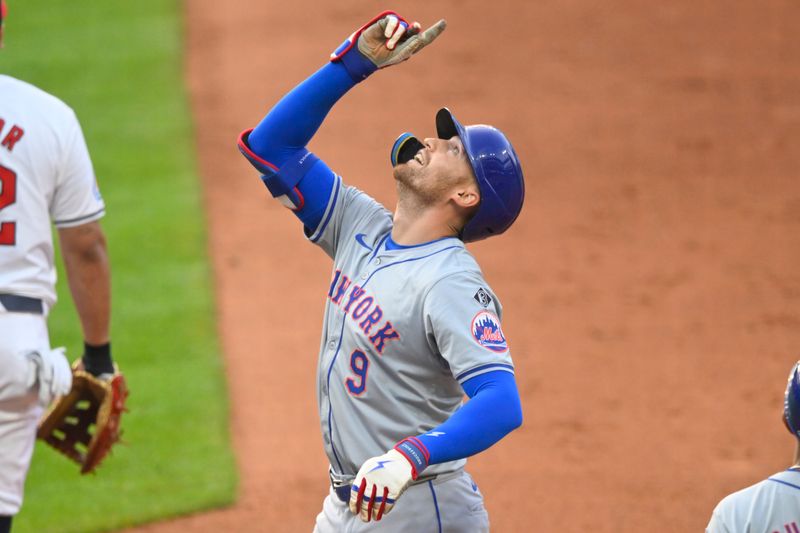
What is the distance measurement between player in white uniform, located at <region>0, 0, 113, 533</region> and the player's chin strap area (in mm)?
567

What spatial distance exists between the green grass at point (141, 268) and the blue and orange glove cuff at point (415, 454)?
3.15 m

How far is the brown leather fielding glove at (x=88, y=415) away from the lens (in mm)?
4215

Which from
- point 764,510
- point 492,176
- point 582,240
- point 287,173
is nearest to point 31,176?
point 287,173

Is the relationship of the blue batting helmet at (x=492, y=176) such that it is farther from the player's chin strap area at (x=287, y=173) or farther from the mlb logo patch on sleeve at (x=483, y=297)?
the player's chin strap area at (x=287, y=173)

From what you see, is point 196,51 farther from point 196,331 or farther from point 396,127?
point 196,331

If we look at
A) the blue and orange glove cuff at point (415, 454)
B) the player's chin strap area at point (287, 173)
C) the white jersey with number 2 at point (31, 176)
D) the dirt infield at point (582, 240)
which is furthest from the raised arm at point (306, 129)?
the dirt infield at point (582, 240)

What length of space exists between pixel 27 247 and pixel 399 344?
119cm

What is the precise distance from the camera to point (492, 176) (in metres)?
3.46

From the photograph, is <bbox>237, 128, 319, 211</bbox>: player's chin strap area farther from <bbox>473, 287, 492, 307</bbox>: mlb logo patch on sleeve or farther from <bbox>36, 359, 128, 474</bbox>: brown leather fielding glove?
<bbox>36, 359, 128, 474</bbox>: brown leather fielding glove

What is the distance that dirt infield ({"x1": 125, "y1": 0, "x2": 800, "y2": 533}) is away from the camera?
6117mm

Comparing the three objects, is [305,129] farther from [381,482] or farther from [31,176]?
[381,482]

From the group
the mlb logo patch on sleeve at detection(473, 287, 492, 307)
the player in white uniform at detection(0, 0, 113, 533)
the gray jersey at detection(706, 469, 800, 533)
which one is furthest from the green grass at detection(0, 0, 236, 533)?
the gray jersey at detection(706, 469, 800, 533)

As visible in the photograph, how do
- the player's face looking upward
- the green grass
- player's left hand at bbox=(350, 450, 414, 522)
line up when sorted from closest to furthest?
player's left hand at bbox=(350, 450, 414, 522) < the player's face looking upward < the green grass

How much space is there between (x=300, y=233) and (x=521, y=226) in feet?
5.74
